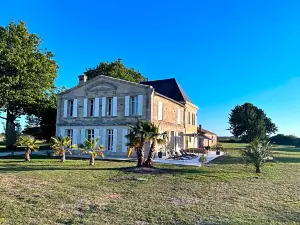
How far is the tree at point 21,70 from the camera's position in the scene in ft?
81.0

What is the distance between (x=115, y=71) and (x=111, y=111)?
16136 mm

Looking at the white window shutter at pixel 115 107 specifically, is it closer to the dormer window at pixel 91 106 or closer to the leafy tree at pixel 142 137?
the dormer window at pixel 91 106

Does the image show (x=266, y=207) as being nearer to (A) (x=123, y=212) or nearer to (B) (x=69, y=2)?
(A) (x=123, y=212)

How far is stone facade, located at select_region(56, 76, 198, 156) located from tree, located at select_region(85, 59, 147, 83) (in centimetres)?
1308

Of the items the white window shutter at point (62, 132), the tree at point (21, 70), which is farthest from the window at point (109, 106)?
the tree at point (21, 70)

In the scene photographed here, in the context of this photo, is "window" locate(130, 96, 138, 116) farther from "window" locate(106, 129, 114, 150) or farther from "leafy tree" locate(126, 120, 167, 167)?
"leafy tree" locate(126, 120, 167, 167)

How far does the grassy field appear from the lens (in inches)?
217

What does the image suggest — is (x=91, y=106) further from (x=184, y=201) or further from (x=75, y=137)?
(x=184, y=201)

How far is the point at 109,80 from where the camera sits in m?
21.7

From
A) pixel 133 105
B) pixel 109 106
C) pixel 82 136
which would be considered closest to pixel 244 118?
pixel 133 105

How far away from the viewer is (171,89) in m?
28.0

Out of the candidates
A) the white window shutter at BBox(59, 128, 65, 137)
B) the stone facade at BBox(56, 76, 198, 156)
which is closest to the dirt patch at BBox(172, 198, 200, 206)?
the stone facade at BBox(56, 76, 198, 156)

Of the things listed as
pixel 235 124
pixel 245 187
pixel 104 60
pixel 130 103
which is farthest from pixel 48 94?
pixel 235 124

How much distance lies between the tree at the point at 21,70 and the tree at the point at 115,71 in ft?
29.8
